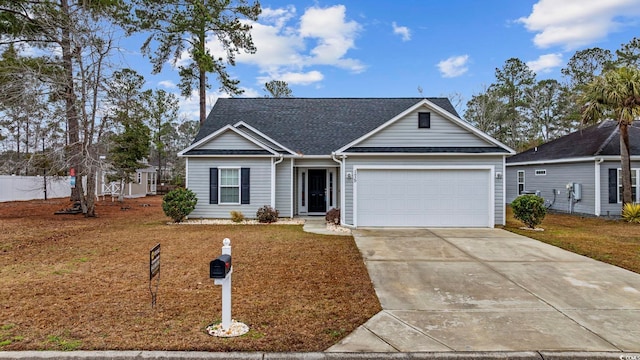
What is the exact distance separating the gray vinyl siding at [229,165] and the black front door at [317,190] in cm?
240

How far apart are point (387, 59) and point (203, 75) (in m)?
12.4

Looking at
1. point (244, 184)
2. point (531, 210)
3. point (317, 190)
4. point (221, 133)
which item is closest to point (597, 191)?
point (531, 210)

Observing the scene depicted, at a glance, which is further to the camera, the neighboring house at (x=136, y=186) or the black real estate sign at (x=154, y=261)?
the neighboring house at (x=136, y=186)

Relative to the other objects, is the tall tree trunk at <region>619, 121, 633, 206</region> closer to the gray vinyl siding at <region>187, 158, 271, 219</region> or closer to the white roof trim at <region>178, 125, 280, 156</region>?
the white roof trim at <region>178, 125, 280, 156</region>

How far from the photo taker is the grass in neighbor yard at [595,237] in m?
7.62

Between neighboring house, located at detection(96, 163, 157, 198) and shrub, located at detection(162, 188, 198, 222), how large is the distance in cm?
1361

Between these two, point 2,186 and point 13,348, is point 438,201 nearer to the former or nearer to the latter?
point 13,348

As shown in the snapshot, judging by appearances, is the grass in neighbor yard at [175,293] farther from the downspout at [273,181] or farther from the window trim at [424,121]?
the window trim at [424,121]

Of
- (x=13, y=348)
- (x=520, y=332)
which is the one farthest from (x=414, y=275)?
(x=13, y=348)

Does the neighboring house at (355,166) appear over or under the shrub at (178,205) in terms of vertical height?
over

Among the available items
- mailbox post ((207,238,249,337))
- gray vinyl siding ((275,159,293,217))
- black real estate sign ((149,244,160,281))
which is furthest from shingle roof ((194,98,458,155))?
mailbox post ((207,238,249,337))

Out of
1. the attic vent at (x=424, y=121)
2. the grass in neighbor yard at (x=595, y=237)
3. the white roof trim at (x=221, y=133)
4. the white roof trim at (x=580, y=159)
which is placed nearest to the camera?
the grass in neighbor yard at (x=595, y=237)

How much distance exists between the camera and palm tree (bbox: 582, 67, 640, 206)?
13.2 metres

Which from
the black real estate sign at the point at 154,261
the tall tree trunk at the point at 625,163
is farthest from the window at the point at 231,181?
the tall tree trunk at the point at 625,163
